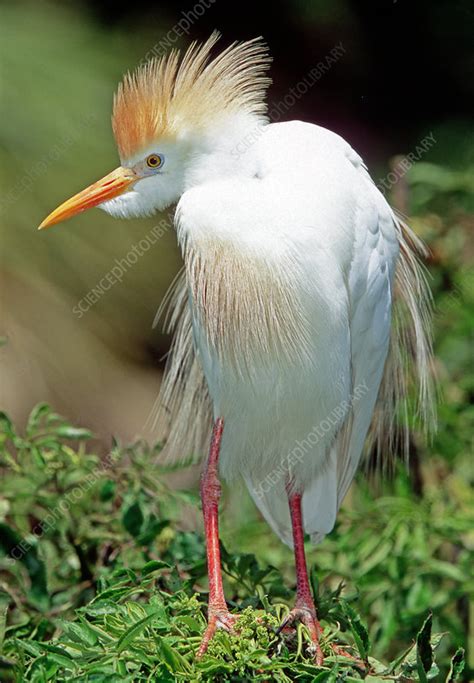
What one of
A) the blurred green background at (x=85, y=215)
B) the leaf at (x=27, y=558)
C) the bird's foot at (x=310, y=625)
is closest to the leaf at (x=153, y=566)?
the bird's foot at (x=310, y=625)

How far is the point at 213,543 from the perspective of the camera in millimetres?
1652

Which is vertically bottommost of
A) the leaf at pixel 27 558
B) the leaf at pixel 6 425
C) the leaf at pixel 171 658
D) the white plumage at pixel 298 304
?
the leaf at pixel 27 558

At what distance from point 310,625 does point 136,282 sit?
1.89 metres

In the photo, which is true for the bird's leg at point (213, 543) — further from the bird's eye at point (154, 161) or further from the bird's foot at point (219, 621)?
the bird's eye at point (154, 161)

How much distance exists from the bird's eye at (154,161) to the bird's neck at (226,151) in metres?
0.05

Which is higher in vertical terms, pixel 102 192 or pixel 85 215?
pixel 102 192

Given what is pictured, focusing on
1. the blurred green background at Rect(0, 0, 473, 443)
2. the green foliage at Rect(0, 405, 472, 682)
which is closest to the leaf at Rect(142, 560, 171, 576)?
the green foliage at Rect(0, 405, 472, 682)

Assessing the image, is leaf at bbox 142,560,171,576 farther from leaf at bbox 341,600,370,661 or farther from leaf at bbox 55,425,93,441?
leaf at bbox 55,425,93,441

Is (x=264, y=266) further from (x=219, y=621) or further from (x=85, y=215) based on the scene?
(x=85, y=215)

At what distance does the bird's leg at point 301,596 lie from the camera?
4.96 feet

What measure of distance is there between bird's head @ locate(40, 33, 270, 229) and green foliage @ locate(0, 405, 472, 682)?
19.8 inches

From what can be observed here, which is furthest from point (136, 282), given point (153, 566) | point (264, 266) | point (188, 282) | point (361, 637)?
point (361, 637)

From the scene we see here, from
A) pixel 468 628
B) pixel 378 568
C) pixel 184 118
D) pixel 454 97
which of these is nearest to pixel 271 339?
pixel 184 118

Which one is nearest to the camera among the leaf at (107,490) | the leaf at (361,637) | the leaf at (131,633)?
the leaf at (131,633)
